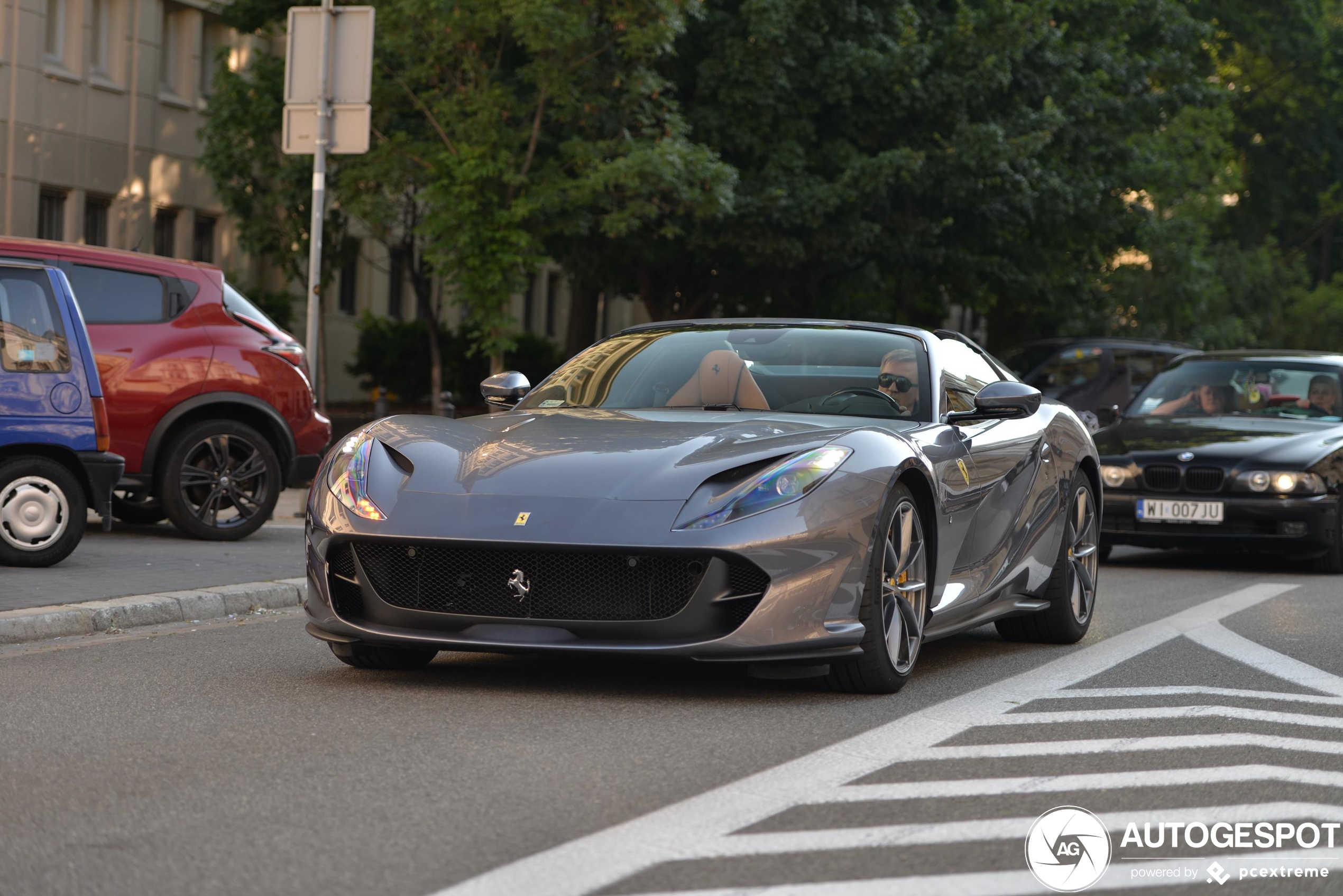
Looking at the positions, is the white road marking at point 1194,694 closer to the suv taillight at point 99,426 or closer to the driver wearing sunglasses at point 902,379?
the driver wearing sunglasses at point 902,379

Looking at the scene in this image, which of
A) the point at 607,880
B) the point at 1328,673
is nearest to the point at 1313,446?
the point at 1328,673

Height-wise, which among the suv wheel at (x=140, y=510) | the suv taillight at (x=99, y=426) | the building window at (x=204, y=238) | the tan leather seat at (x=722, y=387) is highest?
the building window at (x=204, y=238)

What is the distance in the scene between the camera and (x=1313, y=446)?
12875mm

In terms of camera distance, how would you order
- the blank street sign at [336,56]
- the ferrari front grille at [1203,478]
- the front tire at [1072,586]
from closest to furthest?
the front tire at [1072,586] < the ferrari front grille at [1203,478] < the blank street sign at [336,56]

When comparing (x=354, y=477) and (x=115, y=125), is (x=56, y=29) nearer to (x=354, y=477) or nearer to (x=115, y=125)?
(x=115, y=125)

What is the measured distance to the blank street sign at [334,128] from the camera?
1403 cm

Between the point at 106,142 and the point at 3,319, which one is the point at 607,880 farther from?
the point at 106,142

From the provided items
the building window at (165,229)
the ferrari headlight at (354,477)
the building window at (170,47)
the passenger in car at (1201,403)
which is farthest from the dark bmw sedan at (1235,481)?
the building window at (170,47)

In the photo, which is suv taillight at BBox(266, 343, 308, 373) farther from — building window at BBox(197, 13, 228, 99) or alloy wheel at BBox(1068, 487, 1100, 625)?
building window at BBox(197, 13, 228, 99)

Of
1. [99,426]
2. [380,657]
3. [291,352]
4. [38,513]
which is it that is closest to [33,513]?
[38,513]

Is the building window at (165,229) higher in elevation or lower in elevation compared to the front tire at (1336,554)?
higher

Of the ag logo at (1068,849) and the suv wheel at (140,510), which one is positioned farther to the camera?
the suv wheel at (140,510)

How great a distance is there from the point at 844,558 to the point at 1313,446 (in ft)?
26.2

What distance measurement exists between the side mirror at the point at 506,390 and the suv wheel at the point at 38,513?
327 cm
